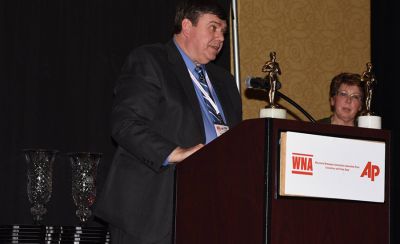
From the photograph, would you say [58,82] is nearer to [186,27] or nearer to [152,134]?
[186,27]

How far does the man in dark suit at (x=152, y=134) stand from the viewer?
2531mm

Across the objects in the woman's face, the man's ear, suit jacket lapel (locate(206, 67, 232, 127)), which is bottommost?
suit jacket lapel (locate(206, 67, 232, 127))

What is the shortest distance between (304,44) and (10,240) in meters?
2.57

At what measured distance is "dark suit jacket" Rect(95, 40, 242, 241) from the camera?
2.54m

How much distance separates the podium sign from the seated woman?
203 centimetres

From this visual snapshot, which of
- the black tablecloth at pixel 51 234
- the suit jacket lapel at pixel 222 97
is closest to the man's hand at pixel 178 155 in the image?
the suit jacket lapel at pixel 222 97

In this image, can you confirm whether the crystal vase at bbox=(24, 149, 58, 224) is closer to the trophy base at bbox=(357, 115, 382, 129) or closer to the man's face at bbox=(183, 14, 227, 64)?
the man's face at bbox=(183, 14, 227, 64)

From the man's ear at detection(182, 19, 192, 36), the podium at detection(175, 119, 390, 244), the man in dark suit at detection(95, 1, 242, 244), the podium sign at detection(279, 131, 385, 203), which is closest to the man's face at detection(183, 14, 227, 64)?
the man's ear at detection(182, 19, 192, 36)

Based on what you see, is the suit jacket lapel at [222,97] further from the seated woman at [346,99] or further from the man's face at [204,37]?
the seated woman at [346,99]

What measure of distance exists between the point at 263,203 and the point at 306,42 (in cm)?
330

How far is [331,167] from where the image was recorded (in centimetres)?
202

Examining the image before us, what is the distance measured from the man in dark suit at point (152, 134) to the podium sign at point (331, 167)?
0.52 m

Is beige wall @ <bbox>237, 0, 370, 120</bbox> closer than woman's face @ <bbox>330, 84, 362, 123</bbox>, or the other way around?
woman's face @ <bbox>330, 84, 362, 123</bbox>

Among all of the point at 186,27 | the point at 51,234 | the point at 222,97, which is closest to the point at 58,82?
the point at 51,234
